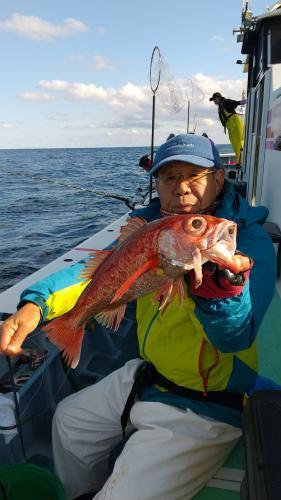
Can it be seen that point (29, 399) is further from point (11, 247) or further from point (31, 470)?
point (11, 247)

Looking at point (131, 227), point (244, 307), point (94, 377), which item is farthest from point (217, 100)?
point (244, 307)

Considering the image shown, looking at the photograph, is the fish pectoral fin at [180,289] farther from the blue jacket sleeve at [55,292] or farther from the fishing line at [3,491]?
the fishing line at [3,491]

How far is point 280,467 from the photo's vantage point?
4.77 feet

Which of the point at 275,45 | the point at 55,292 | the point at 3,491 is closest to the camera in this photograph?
the point at 3,491

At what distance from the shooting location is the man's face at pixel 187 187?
220cm

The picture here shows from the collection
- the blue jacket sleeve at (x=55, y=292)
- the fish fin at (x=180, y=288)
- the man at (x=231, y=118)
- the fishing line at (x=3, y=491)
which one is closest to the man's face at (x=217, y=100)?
the man at (x=231, y=118)

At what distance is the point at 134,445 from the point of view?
7.12 ft

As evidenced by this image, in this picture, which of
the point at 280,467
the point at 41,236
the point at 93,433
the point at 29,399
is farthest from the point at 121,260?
the point at 41,236

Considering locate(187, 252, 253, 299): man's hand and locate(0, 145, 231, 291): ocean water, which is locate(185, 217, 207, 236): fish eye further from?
locate(0, 145, 231, 291): ocean water

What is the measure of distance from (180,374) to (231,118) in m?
11.3

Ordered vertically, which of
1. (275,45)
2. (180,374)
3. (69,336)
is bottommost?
(180,374)

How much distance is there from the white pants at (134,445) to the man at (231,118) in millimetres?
10333

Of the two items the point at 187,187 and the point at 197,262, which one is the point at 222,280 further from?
the point at 187,187

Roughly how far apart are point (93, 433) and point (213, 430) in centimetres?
84
